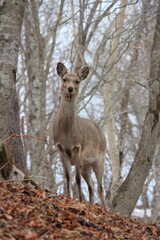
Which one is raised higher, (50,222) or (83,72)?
(83,72)

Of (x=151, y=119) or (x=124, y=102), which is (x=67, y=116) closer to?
(x=151, y=119)

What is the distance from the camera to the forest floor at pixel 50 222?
476cm

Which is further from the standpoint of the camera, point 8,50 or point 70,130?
point 70,130

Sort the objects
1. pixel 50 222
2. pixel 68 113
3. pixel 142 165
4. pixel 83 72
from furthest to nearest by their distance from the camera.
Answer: pixel 83 72
pixel 68 113
pixel 142 165
pixel 50 222

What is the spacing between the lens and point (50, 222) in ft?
17.1

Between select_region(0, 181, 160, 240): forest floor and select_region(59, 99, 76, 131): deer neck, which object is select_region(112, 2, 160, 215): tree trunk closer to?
select_region(59, 99, 76, 131): deer neck

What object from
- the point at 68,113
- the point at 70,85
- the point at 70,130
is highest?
the point at 70,85

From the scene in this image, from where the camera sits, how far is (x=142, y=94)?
2962 centimetres

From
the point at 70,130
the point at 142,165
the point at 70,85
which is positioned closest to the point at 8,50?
the point at 70,85

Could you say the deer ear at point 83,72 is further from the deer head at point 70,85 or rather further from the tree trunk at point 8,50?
the tree trunk at point 8,50

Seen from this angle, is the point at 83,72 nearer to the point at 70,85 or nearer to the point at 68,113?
the point at 70,85

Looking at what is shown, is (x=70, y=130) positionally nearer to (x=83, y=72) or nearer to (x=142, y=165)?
(x=83, y=72)

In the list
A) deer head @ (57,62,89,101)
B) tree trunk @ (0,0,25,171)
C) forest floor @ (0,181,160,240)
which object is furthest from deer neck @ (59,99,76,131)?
forest floor @ (0,181,160,240)

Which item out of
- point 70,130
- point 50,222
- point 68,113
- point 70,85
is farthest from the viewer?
point 68,113
